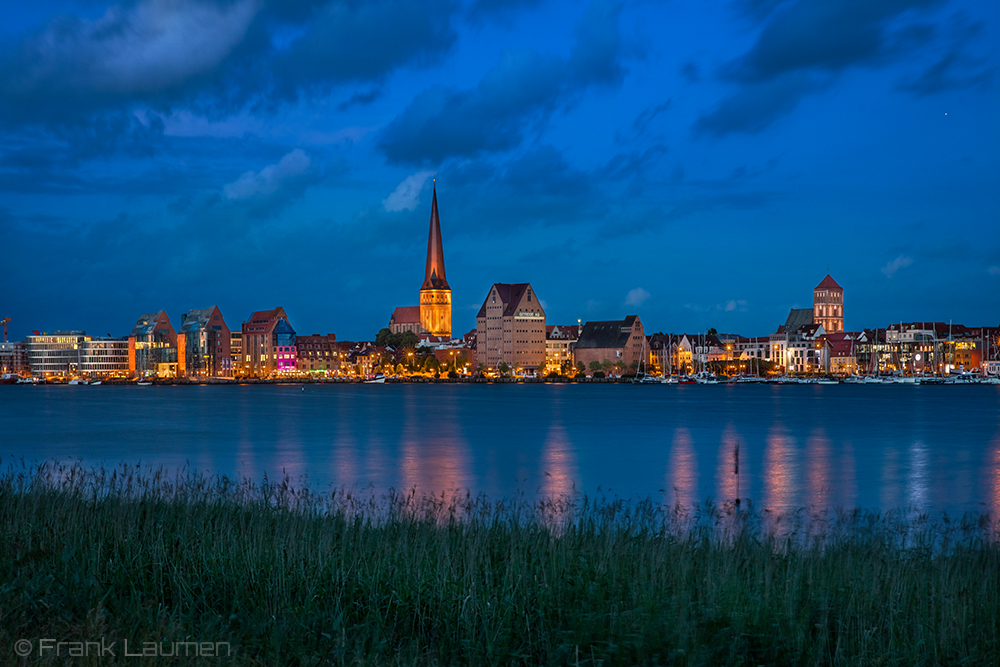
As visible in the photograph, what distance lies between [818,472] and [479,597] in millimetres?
30370

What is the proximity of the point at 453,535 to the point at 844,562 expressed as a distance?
4.54 metres

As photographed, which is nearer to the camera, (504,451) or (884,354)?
(504,451)

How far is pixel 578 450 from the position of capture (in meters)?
43.1

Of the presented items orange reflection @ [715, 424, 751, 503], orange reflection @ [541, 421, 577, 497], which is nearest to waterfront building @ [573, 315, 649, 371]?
orange reflection @ [541, 421, 577, 497]

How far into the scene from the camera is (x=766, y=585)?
8164 millimetres

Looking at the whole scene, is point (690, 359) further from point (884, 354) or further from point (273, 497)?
point (273, 497)

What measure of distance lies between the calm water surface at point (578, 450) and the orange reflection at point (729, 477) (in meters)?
0.15

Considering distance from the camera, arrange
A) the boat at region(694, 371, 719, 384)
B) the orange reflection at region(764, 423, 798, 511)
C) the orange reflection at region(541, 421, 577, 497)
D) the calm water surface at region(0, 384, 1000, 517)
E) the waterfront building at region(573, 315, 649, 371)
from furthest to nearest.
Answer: the waterfront building at region(573, 315, 649, 371), the boat at region(694, 371, 719, 384), the calm water surface at region(0, 384, 1000, 517), the orange reflection at region(541, 421, 577, 497), the orange reflection at region(764, 423, 798, 511)

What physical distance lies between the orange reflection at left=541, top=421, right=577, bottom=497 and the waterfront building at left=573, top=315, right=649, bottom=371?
132m

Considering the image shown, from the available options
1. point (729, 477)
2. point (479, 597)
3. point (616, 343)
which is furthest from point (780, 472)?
point (616, 343)

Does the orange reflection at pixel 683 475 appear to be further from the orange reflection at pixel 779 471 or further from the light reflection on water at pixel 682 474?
the orange reflection at pixel 779 471

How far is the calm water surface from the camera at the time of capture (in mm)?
28875

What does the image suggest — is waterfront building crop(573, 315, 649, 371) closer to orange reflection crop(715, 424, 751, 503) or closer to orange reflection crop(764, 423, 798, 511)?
orange reflection crop(764, 423, 798, 511)

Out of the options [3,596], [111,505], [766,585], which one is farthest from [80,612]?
[766,585]
